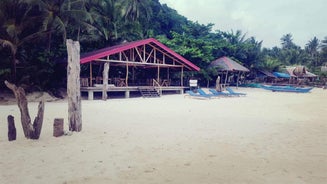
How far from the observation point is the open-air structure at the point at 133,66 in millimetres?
16734

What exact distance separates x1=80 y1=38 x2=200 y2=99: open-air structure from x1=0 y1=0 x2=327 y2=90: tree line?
2.52 metres

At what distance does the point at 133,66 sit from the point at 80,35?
18.1 feet

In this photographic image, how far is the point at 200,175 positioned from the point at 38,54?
16022 millimetres

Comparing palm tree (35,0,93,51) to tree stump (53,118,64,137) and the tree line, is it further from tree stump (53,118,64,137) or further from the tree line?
tree stump (53,118,64,137)

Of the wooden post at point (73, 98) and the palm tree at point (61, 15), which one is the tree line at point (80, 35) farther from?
the wooden post at point (73, 98)

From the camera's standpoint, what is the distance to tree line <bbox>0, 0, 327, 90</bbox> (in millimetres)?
15961

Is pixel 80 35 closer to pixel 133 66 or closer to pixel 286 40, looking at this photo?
pixel 133 66

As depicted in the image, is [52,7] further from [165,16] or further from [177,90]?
[165,16]

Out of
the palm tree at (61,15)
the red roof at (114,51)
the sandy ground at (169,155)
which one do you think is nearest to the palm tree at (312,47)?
the red roof at (114,51)

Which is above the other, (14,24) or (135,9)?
(135,9)

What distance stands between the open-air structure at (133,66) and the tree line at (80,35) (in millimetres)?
2517

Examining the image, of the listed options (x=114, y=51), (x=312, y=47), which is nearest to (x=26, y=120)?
(x=114, y=51)

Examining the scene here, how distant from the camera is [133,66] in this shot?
23.3m

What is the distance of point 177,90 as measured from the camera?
76.5ft
